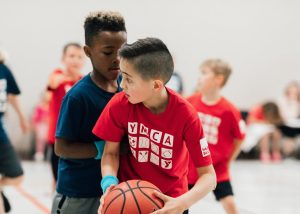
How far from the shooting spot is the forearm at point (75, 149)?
8.66 feet

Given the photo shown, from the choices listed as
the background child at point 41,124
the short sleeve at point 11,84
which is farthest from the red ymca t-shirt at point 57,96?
the background child at point 41,124

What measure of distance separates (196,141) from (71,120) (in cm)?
66

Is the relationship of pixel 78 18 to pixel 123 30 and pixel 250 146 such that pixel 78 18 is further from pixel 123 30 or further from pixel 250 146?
pixel 123 30

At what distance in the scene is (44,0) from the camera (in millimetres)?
10461

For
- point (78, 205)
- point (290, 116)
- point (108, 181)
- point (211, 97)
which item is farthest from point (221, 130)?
point (290, 116)

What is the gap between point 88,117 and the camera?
2.69m

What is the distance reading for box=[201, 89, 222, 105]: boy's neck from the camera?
4.49 metres

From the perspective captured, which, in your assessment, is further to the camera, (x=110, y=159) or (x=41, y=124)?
(x=41, y=124)

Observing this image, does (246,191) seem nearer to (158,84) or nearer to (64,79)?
(64,79)

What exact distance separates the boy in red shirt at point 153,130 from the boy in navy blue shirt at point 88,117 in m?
0.20

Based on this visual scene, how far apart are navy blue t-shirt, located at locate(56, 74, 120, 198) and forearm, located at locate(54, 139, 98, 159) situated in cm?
3

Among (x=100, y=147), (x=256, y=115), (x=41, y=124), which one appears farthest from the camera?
(x=256, y=115)

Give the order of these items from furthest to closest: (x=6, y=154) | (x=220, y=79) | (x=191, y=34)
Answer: (x=191, y=34), (x=220, y=79), (x=6, y=154)

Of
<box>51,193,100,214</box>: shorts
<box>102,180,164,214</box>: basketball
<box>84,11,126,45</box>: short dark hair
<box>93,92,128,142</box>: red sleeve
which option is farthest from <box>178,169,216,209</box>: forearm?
<box>84,11,126,45</box>: short dark hair
